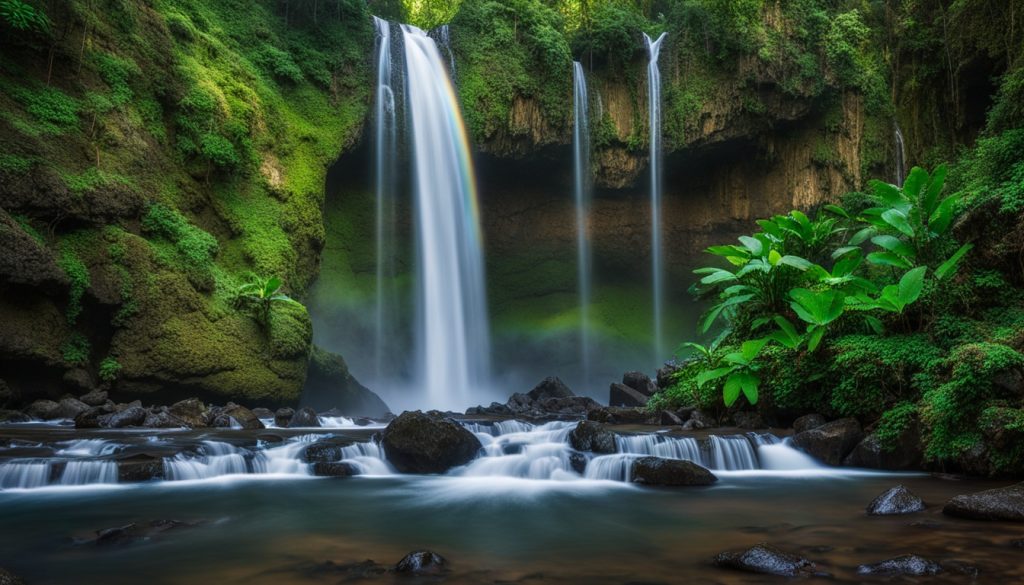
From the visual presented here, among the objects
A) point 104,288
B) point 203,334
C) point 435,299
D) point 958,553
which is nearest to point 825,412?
point 958,553

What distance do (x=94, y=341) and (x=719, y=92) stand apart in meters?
18.1

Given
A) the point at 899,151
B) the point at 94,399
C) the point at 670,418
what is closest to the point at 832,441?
the point at 670,418

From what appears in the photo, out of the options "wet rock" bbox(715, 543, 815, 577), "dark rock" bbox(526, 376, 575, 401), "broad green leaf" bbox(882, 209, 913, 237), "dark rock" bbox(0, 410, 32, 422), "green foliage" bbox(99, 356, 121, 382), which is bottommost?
"wet rock" bbox(715, 543, 815, 577)

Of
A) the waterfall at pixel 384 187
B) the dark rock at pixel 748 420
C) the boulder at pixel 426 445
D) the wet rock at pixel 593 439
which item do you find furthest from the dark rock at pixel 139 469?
the waterfall at pixel 384 187

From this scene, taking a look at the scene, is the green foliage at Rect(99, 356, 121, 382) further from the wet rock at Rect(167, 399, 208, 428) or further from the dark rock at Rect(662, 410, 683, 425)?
the dark rock at Rect(662, 410, 683, 425)

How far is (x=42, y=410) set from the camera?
9.62 m

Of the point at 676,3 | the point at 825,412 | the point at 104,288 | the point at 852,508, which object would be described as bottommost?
the point at 852,508

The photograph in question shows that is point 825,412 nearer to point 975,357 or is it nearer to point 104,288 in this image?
point 975,357

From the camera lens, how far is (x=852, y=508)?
4.95 meters

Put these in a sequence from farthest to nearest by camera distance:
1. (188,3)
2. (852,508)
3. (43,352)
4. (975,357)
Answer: (188,3), (43,352), (975,357), (852,508)

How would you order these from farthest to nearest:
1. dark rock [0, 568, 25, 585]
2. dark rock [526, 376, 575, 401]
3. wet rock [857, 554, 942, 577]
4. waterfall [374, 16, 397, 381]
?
waterfall [374, 16, 397, 381] < dark rock [526, 376, 575, 401] < wet rock [857, 554, 942, 577] < dark rock [0, 568, 25, 585]

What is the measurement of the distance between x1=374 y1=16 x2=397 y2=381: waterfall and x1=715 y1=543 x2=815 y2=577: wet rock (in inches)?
656

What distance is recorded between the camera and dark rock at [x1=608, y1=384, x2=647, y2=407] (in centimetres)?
1341

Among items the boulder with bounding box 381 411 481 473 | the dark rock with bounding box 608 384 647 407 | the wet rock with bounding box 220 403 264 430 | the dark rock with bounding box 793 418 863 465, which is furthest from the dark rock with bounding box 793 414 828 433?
the wet rock with bounding box 220 403 264 430
